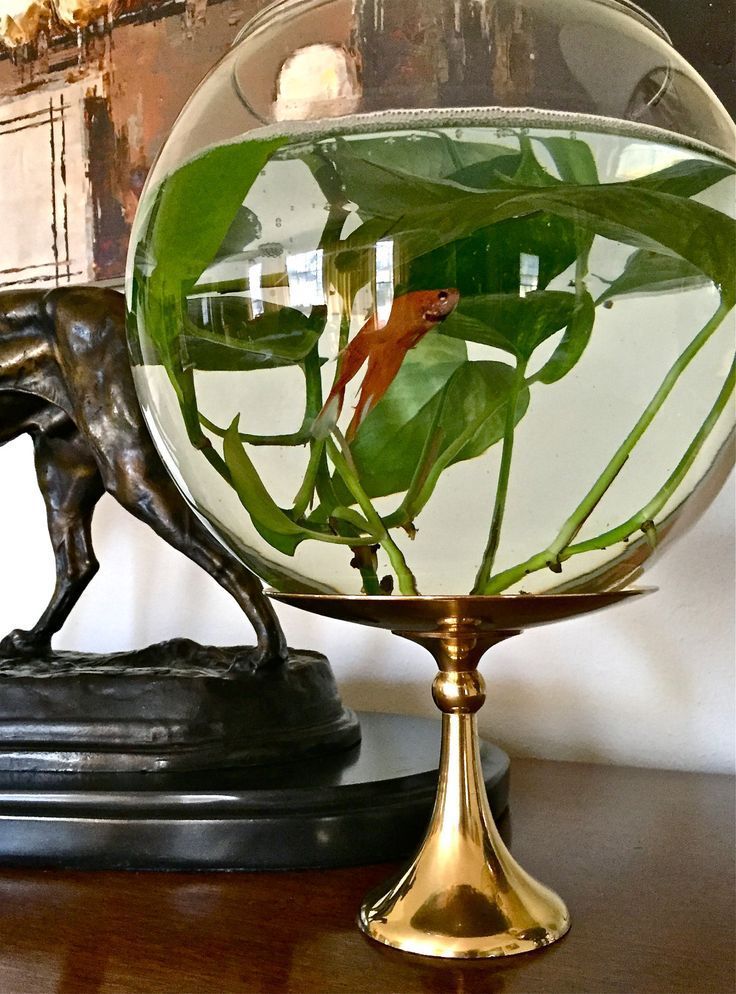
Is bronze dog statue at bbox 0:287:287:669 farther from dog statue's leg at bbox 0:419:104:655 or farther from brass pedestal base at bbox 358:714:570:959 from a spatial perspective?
brass pedestal base at bbox 358:714:570:959

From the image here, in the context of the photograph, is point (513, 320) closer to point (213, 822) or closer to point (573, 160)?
point (573, 160)

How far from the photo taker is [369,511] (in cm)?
41

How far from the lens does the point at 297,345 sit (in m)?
0.41

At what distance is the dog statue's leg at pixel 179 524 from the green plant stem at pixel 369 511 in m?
0.25

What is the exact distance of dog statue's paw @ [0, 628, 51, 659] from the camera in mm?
735

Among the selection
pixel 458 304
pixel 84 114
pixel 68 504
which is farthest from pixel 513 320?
pixel 84 114

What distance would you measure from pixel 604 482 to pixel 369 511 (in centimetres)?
10

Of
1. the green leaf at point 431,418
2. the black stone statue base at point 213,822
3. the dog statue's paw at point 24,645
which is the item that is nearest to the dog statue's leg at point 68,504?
the dog statue's paw at point 24,645

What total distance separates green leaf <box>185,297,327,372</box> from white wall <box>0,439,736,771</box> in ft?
1.61

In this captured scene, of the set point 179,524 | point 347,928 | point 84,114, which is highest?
point 84,114

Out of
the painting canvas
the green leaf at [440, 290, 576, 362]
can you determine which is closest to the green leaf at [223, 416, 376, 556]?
the green leaf at [440, 290, 576, 362]

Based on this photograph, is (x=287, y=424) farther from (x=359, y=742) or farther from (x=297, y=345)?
(x=359, y=742)

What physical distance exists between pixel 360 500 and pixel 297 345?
2.8 inches

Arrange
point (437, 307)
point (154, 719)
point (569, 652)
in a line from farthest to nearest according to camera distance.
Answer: point (569, 652), point (154, 719), point (437, 307)
